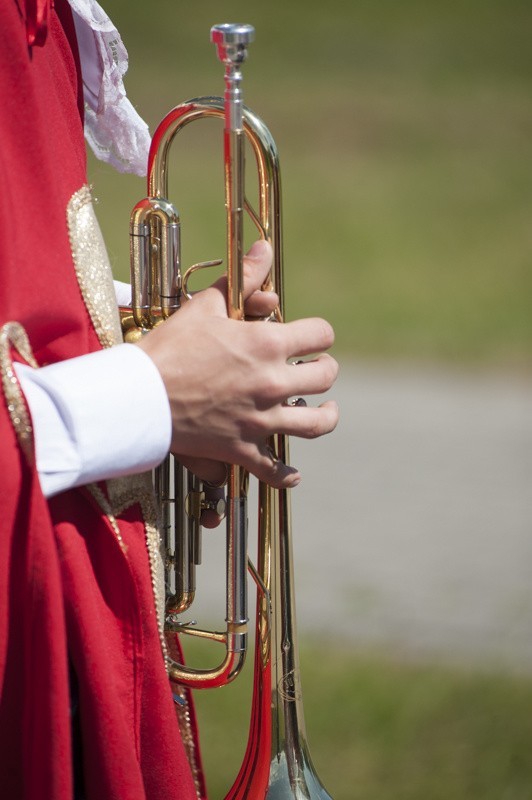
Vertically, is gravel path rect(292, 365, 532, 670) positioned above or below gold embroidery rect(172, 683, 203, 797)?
below

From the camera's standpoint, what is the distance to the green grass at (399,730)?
9.64 ft

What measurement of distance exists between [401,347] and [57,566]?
592 centimetres

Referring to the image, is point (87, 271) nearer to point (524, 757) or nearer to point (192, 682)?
point (192, 682)

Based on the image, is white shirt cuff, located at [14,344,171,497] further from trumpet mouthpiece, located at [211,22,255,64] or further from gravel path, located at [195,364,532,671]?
gravel path, located at [195,364,532,671]

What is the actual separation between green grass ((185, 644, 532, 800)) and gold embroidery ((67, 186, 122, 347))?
179 cm

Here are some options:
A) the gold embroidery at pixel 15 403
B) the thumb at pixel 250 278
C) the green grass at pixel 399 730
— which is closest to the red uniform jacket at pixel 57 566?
the gold embroidery at pixel 15 403

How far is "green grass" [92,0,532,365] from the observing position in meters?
7.93

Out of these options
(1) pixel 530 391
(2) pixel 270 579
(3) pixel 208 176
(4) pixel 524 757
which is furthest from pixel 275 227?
(3) pixel 208 176

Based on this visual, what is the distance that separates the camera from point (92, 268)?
1272mm

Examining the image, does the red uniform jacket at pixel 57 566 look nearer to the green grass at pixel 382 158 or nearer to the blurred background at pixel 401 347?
the blurred background at pixel 401 347

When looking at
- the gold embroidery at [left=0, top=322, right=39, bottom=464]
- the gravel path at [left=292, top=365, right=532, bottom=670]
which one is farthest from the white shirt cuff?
the gravel path at [left=292, top=365, right=532, bottom=670]

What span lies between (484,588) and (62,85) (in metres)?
2.99

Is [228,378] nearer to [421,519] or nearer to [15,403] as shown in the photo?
[15,403]

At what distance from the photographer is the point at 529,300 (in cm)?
800
